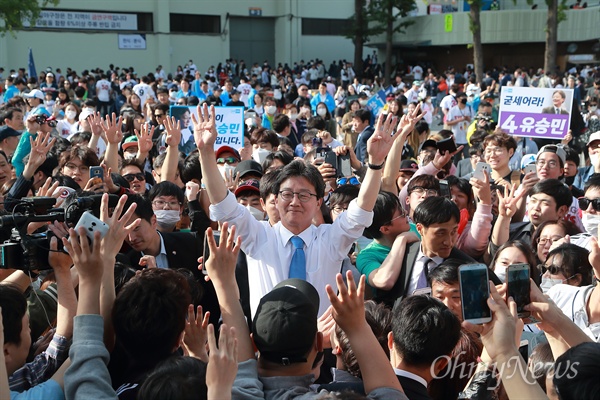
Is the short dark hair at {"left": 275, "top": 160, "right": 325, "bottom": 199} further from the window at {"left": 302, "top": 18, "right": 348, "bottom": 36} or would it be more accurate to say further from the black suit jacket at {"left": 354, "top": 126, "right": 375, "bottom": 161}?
the window at {"left": 302, "top": 18, "right": 348, "bottom": 36}

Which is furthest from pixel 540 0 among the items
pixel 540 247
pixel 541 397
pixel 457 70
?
pixel 541 397

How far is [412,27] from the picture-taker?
4162cm

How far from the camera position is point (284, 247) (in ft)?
12.8

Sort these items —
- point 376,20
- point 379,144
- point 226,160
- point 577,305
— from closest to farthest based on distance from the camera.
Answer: point 577,305
point 379,144
point 226,160
point 376,20

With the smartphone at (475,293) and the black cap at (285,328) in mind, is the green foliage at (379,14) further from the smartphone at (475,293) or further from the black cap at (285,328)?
the black cap at (285,328)

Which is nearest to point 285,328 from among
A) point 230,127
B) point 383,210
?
point 383,210

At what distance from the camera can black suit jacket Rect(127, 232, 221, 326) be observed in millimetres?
4543

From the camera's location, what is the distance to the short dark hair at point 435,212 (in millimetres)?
4184

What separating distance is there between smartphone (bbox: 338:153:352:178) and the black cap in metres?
3.90


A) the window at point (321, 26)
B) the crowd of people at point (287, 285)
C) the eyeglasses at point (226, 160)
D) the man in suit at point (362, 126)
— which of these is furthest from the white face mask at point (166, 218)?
the window at point (321, 26)

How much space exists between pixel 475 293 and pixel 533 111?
756cm

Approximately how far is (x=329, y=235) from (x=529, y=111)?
6608mm

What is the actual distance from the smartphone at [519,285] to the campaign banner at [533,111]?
23.1 ft

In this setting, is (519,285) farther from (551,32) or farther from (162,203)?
(551,32)
